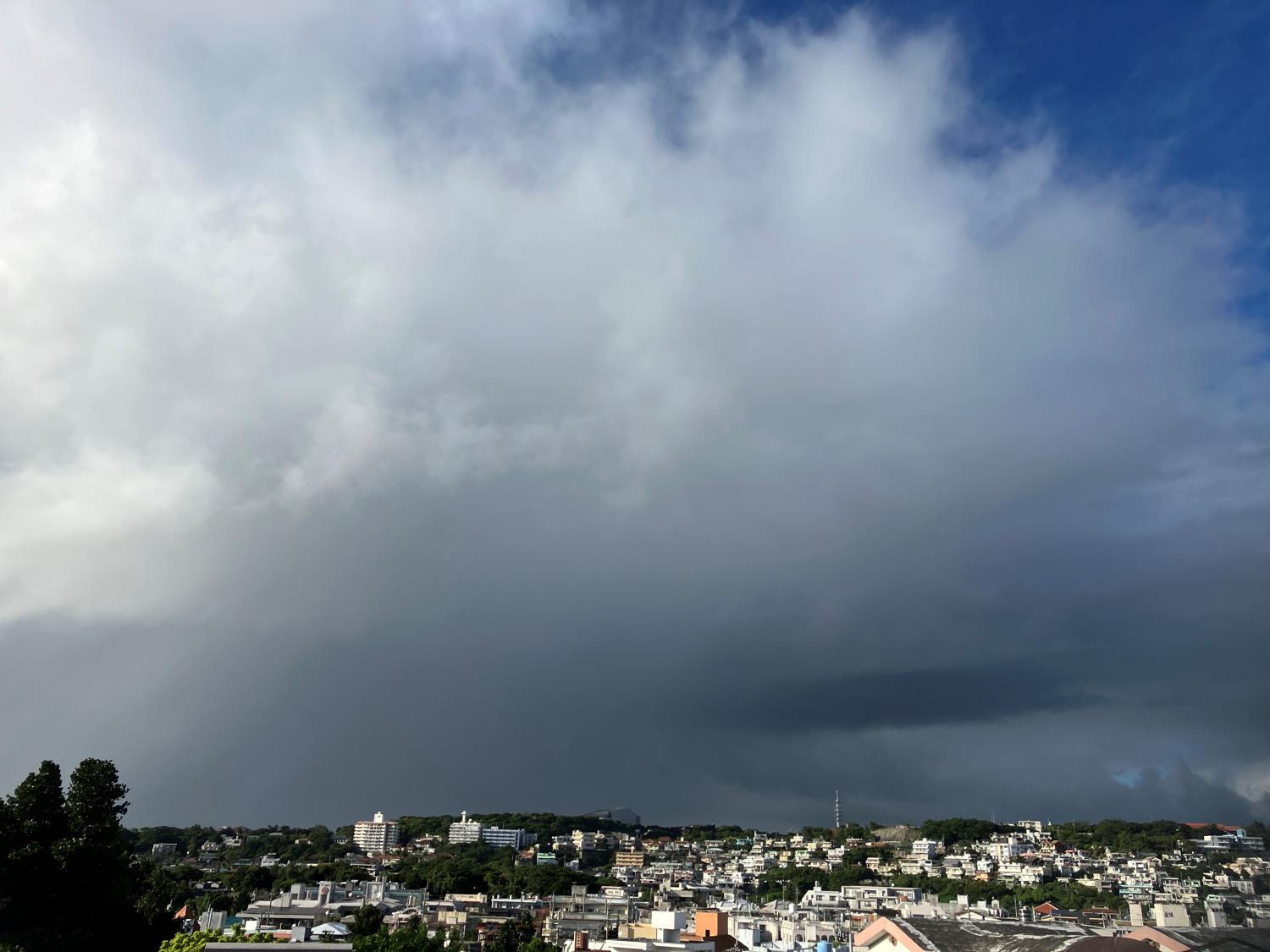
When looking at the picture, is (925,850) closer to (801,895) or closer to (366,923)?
(801,895)

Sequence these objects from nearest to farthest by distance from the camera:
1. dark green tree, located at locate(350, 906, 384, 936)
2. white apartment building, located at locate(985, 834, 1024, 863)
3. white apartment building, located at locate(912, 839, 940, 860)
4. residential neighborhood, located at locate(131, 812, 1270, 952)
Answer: residential neighborhood, located at locate(131, 812, 1270, 952) → dark green tree, located at locate(350, 906, 384, 936) → white apartment building, located at locate(985, 834, 1024, 863) → white apartment building, located at locate(912, 839, 940, 860)

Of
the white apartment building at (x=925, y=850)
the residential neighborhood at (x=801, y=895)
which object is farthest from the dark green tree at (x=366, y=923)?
the white apartment building at (x=925, y=850)

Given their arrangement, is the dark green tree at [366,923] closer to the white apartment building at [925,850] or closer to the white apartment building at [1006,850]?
the white apartment building at [1006,850]

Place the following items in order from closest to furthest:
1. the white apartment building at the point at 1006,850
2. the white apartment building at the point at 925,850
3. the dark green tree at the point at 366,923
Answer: the dark green tree at the point at 366,923
the white apartment building at the point at 1006,850
the white apartment building at the point at 925,850

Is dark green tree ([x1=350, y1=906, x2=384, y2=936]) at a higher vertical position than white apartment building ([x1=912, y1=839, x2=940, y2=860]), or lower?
lower

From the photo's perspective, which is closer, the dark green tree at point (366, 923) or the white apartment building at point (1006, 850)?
the dark green tree at point (366, 923)

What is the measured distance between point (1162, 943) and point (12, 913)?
35.5m

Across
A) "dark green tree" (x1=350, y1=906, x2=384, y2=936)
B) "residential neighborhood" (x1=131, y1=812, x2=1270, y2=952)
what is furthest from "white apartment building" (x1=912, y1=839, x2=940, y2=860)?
"dark green tree" (x1=350, y1=906, x2=384, y2=936)

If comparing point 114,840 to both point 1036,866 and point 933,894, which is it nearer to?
point 933,894

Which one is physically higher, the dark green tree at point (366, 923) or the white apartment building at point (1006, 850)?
the white apartment building at point (1006, 850)

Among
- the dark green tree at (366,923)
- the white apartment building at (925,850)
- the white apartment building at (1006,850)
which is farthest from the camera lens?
the white apartment building at (925,850)

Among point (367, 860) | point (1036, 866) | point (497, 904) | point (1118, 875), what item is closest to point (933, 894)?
point (1118, 875)

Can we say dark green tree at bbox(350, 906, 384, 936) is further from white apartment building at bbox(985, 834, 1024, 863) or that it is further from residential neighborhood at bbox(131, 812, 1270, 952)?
white apartment building at bbox(985, 834, 1024, 863)

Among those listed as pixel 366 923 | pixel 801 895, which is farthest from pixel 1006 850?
pixel 366 923
